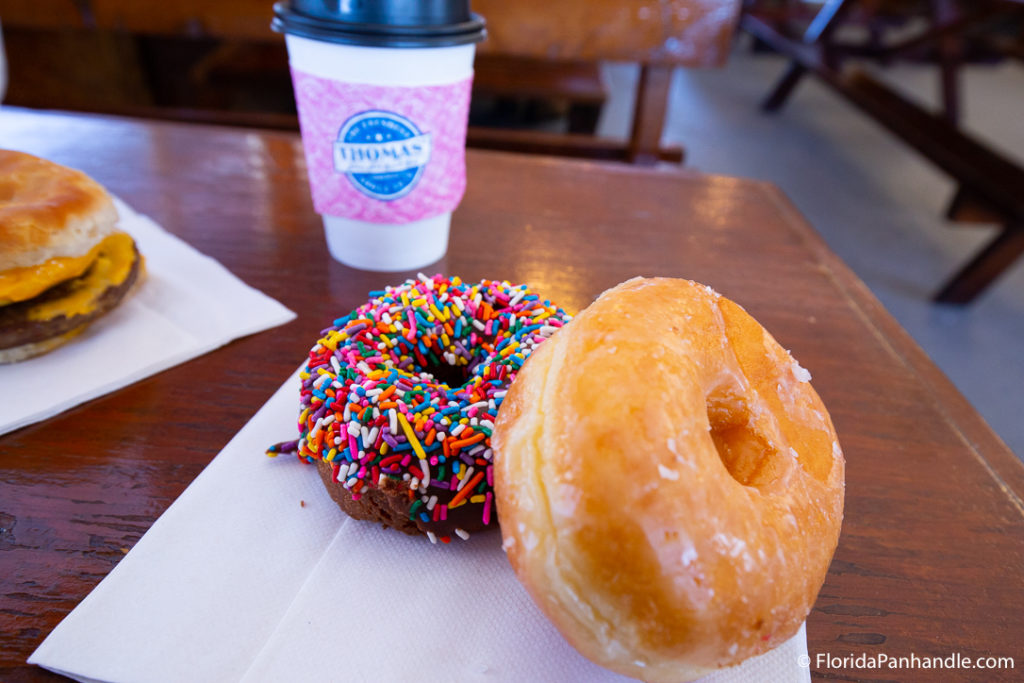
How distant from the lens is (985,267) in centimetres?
299

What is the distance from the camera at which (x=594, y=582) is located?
0.51 metres

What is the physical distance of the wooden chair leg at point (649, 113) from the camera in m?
2.06

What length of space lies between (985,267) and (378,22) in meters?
3.17

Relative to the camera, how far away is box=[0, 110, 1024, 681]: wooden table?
69cm

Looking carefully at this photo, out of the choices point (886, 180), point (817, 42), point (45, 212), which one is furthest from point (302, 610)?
point (817, 42)

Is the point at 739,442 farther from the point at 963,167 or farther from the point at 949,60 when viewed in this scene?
the point at 949,60

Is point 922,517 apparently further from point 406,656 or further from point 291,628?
point 291,628

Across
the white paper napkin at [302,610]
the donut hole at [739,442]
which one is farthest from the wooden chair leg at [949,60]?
the white paper napkin at [302,610]

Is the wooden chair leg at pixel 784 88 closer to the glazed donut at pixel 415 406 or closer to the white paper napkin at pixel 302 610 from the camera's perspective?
the glazed donut at pixel 415 406

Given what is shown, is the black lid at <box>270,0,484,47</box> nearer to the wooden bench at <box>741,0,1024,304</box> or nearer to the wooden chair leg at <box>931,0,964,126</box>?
the wooden bench at <box>741,0,1024,304</box>

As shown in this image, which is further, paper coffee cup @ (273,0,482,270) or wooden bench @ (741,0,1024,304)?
wooden bench @ (741,0,1024,304)

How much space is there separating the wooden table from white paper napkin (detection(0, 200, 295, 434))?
0.03 m

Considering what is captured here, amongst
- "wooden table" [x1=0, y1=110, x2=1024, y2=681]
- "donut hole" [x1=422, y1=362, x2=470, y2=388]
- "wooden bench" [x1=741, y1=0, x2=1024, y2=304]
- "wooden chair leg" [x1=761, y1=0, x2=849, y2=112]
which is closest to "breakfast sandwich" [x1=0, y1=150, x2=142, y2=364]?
"wooden table" [x1=0, y1=110, x2=1024, y2=681]

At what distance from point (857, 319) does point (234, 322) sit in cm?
116
